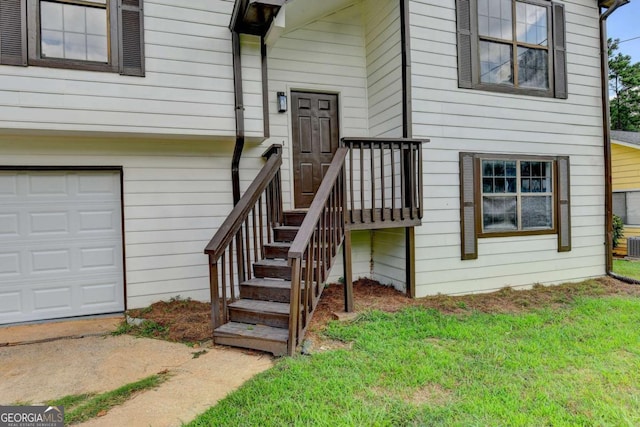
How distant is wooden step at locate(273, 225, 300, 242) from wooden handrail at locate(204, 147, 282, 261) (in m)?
0.56

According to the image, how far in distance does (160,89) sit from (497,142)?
468 cm

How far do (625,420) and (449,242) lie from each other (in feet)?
9.97

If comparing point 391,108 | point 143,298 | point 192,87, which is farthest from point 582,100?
point 143,298

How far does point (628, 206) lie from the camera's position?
9781mm

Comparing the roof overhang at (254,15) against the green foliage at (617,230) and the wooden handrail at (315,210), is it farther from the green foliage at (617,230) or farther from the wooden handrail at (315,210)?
the green foliage at (617,230)

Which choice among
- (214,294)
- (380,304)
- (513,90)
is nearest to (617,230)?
(513,90)

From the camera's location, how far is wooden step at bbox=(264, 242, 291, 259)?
13.3ft

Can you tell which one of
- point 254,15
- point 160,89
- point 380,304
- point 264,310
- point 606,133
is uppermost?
point 254,15

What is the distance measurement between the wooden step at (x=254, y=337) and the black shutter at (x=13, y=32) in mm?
3367

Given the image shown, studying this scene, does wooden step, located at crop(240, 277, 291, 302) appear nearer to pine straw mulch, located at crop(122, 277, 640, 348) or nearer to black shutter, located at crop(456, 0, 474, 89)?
pine straw mulch, located at crop(122, 277, 640, 348)

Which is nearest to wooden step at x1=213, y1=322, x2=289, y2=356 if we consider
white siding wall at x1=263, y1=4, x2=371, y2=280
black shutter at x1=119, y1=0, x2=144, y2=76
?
white siding wall at x1=263, y1=4, x2=371, y2=280

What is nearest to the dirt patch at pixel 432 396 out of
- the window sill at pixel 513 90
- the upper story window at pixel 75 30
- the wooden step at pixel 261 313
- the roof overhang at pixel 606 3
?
the wooden step at pixel 261 313

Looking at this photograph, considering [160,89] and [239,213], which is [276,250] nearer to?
[239,213]

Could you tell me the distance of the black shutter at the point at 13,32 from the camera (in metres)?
3.58
